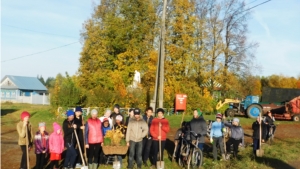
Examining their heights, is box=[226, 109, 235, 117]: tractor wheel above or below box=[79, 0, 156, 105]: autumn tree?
below

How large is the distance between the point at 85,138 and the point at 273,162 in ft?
20.1

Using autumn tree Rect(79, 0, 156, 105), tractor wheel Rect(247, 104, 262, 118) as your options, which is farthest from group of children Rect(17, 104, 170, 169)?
autumn tree Rect(79, 0, 156, 105)

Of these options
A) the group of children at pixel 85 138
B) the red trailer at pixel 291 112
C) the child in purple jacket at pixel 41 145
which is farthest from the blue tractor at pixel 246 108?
the child in purple jacket at pixel 41 145

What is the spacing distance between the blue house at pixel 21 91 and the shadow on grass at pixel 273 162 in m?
65.4

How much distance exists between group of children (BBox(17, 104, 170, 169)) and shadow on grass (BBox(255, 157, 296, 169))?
3.33 metres

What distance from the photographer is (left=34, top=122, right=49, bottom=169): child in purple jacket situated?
1037 cm

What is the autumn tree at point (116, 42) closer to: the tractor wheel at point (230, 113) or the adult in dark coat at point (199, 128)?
the tractor wheel at point (230, 113)

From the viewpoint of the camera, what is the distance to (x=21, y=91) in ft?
253

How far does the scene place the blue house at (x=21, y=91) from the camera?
2961 inches

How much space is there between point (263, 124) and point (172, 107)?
19477 mm

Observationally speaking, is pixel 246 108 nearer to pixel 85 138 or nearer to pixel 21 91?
pixel 85 138

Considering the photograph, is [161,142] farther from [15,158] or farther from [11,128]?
[11,128]

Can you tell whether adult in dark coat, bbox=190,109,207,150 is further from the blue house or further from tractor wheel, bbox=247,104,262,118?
the blue house

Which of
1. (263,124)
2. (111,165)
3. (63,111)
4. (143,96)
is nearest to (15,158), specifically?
(111,165)
